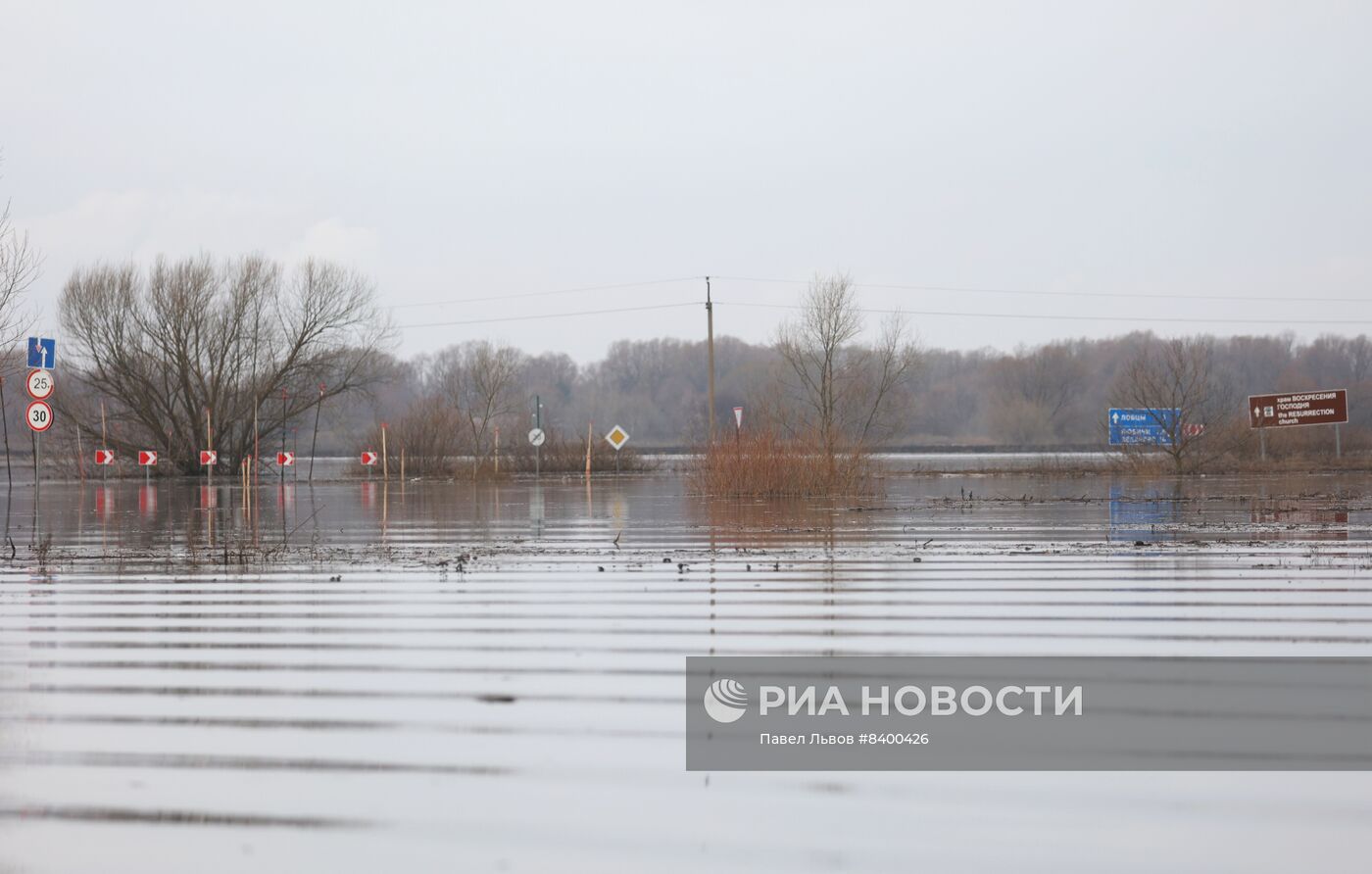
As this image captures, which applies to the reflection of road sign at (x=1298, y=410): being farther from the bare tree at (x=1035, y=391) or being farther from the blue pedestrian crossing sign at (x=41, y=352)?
the bare tree at (x=1035, y=391)

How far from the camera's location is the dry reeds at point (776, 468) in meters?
23.8

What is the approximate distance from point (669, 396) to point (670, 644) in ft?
365

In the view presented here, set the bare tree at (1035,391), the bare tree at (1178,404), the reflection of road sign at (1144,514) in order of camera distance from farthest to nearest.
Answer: the bare tree at (1035,391) < the bare tree at (1178,404) < the reflection of road sign at (1144,514)

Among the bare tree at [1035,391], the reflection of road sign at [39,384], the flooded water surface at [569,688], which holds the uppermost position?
the bare tree at [1035,391]

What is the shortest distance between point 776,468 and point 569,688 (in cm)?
1795

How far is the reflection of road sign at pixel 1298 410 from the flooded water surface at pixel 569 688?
30929 mm

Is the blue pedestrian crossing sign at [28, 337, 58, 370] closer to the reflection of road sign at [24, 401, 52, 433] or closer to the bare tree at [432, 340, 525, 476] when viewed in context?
the reflection of road sign at [24, 401, 52, 433]

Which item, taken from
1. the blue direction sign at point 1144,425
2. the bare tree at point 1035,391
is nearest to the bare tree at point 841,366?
the blue direction sign at point 1144,425

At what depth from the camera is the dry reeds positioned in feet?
78.2

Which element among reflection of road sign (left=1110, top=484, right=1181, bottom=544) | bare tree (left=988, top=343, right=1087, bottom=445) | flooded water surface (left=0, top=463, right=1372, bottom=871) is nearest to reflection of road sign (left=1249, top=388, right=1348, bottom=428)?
reflection of road sign (left=1110, top=484, right=1181, bottom=544)

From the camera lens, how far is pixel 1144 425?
3944 centimetres

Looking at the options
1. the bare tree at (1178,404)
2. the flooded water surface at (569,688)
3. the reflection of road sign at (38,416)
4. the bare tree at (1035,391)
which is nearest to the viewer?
the flooded water surface at (569,688)

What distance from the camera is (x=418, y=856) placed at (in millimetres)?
3807

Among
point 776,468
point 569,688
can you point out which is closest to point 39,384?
point 776,468
